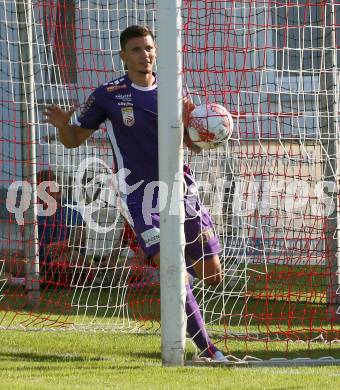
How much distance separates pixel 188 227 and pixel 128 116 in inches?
32.7

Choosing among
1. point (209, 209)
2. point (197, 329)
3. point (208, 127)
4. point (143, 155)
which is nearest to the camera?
point (208, 127)

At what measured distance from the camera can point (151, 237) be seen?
690 centimetres

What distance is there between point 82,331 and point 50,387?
2841 millimetres

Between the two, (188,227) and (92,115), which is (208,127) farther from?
(92,115)

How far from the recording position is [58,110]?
720cm

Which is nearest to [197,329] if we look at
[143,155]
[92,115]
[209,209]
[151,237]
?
[151,237]

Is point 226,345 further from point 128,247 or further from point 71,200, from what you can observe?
point 71,200

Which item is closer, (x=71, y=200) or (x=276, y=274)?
(x=276, y=274)

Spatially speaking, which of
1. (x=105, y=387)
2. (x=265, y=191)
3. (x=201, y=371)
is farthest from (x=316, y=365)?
(x=265, y=191)

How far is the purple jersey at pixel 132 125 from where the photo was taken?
7.01m

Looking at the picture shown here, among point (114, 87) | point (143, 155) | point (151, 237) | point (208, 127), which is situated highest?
point (114, 87)

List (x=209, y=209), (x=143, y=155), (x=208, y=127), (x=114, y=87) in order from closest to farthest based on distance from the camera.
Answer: (x=208, y=127)
(x=143, y=155)
(x=114, y=87)
(x=209, y=209)

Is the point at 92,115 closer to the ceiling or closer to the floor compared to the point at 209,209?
closer to the ceiling

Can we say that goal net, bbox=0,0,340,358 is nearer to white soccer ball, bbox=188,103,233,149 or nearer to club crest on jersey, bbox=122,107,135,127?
club crest on jersey, bbox=122,107,135,127
